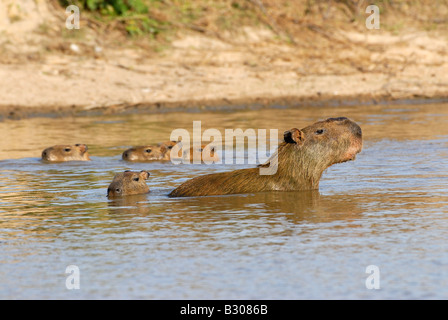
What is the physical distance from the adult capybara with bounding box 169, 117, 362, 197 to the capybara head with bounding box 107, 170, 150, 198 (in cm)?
51

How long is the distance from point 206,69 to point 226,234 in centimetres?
1130

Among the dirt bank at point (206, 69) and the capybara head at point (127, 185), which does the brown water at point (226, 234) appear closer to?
the capybara head at point (127, 185)

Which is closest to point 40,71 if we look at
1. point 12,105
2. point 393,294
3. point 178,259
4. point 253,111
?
point 12,105

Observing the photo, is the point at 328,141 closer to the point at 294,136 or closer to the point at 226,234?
the point at 294,136

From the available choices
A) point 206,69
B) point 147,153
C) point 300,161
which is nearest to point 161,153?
point 147,153

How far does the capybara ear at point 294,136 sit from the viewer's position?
829cm

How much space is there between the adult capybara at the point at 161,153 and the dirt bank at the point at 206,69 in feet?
16.3

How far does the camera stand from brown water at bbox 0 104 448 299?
5570 millimetres

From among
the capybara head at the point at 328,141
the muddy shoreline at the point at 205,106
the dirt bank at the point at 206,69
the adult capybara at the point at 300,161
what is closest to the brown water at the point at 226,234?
the adult capybara at the point at 300,161

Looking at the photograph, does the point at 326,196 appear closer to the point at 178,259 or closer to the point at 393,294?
the point at 178,259

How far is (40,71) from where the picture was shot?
17031 millimetres

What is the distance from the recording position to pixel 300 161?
8.38m

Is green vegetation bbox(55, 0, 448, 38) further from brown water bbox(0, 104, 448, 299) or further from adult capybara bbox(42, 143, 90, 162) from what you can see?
brown water bbox(0, 104, 448, 299)
